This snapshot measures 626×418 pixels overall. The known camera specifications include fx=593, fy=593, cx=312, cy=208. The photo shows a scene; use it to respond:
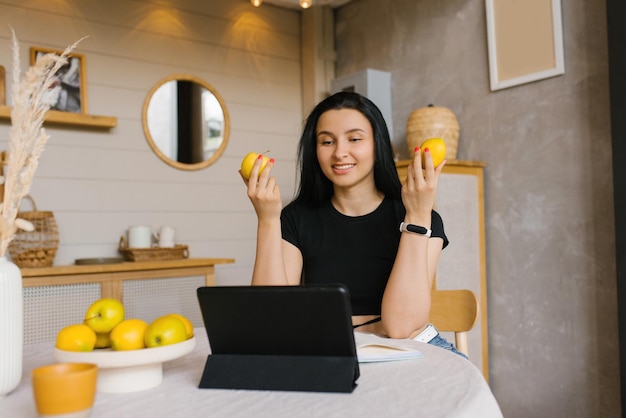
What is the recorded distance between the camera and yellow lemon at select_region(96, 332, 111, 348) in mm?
1049

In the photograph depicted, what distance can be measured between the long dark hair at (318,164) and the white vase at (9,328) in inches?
40.7

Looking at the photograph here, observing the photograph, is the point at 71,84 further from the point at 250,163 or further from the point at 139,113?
the point at 250,163

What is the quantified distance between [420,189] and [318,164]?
52 centimetres

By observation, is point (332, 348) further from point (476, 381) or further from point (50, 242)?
point (50, 242)

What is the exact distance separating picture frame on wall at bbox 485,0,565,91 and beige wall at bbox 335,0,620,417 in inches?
1.8

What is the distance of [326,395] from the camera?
93 centimetres

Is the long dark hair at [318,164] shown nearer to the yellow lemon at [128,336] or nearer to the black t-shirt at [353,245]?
the black t-shirt at [353,245]

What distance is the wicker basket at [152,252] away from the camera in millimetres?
3182

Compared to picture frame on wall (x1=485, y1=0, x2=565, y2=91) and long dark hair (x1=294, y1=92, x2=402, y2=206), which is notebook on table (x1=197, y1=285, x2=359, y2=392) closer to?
long dark hair (x1=294, y1=92, x2=402, y2=206)

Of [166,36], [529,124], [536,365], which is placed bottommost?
[536,365]

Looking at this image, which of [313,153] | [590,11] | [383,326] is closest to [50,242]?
[313,153]

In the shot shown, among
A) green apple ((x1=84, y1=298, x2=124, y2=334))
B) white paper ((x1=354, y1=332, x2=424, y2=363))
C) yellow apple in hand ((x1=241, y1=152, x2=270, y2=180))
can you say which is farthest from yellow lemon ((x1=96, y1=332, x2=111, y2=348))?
yellow apple in hand ((x1=241, y1=152, x2=270, y2=180))

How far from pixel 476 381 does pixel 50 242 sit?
2.51 metres

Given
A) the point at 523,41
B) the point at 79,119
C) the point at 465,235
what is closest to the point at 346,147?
the point at 465,235
